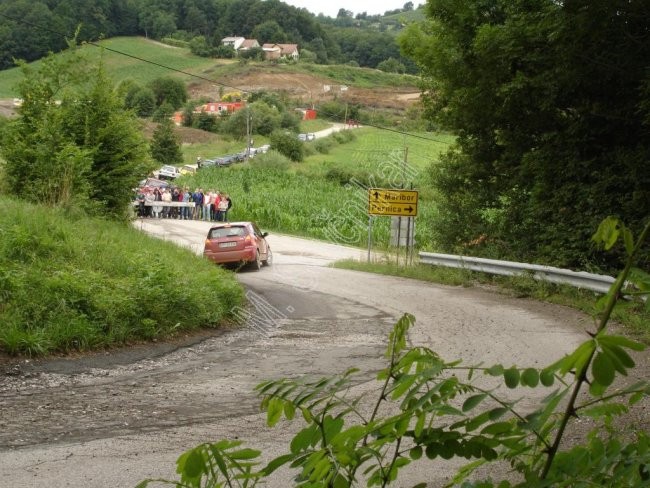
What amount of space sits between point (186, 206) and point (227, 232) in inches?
1009

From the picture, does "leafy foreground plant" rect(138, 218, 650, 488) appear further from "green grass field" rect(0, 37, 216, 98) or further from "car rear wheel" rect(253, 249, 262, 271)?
"green grass field" rect(0, 37, 216, 98)

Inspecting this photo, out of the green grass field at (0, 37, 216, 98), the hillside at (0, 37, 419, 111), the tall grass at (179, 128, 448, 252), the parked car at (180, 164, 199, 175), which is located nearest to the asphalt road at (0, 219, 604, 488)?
the tall grass at (179, 128, 448, 252)

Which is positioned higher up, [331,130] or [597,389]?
[597,389]

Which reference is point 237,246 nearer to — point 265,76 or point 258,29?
point 265,76

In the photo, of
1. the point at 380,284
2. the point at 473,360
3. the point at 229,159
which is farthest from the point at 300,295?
the point at 229,159

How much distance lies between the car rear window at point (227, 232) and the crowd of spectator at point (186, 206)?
22205 mm

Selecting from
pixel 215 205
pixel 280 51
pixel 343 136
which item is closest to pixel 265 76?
pixel 280 51

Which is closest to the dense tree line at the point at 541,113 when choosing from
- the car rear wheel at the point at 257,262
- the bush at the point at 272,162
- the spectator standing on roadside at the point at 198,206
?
the car rear wheel at the point at 257,262

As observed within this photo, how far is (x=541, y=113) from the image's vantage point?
18.6 m

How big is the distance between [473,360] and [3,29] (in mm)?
49216

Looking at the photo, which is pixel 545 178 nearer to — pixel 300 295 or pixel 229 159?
pixel 300 295

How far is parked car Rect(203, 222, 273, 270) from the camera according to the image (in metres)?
25.7

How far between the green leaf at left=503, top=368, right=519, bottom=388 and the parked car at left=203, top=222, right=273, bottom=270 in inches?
925

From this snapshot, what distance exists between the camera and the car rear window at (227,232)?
26422 mm
